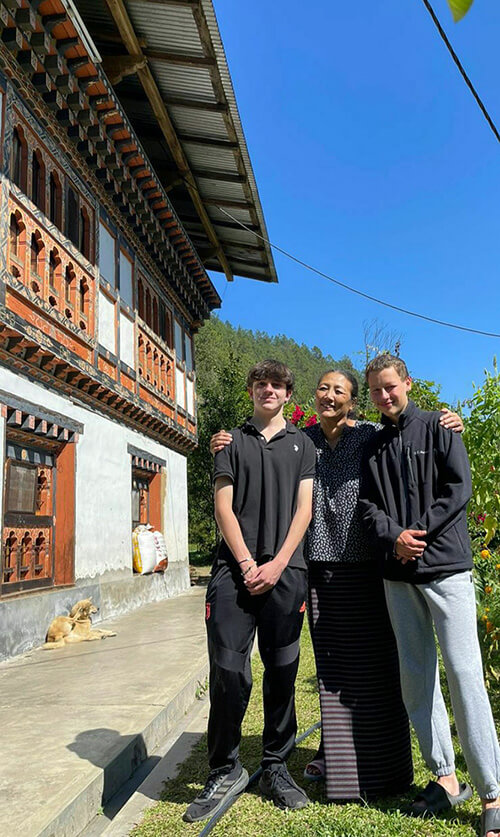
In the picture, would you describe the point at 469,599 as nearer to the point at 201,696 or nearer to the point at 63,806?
the point at 63,806

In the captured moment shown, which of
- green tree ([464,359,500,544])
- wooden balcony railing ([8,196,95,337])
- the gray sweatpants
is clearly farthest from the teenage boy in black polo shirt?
wooden balcony railing ([8,196,95,337])

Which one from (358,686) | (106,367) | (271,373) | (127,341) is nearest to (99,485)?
(106,367)

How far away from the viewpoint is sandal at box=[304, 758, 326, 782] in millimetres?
3287

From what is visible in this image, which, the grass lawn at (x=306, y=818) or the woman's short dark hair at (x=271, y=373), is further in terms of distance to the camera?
the woman's short dark hair at (x=271, y=373)

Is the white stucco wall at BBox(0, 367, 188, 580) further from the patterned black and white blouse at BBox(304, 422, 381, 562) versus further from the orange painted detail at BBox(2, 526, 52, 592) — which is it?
the patterned black and white blouse at BBox(304, 422, 381, 562)

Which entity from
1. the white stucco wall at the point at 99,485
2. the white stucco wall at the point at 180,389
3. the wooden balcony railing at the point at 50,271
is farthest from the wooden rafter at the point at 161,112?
the white stucco wall at the point at 99,485

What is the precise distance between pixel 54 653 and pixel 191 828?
4499 mm

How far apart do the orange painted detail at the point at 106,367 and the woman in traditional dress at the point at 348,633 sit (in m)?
6.68

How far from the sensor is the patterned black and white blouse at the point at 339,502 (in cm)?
316

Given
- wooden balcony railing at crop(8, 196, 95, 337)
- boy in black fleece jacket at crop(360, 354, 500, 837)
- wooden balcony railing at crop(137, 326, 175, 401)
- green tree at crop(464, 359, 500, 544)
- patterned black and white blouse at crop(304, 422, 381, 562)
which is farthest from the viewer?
wooden balcony railing at crop(137, 326, 175, 401)

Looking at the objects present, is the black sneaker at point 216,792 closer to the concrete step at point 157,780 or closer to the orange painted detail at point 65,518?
the concrete step at point 157,780

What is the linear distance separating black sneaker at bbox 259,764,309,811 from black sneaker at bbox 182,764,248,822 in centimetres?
10

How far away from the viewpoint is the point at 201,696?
558 centimetres

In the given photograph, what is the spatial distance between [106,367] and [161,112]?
392 cm
